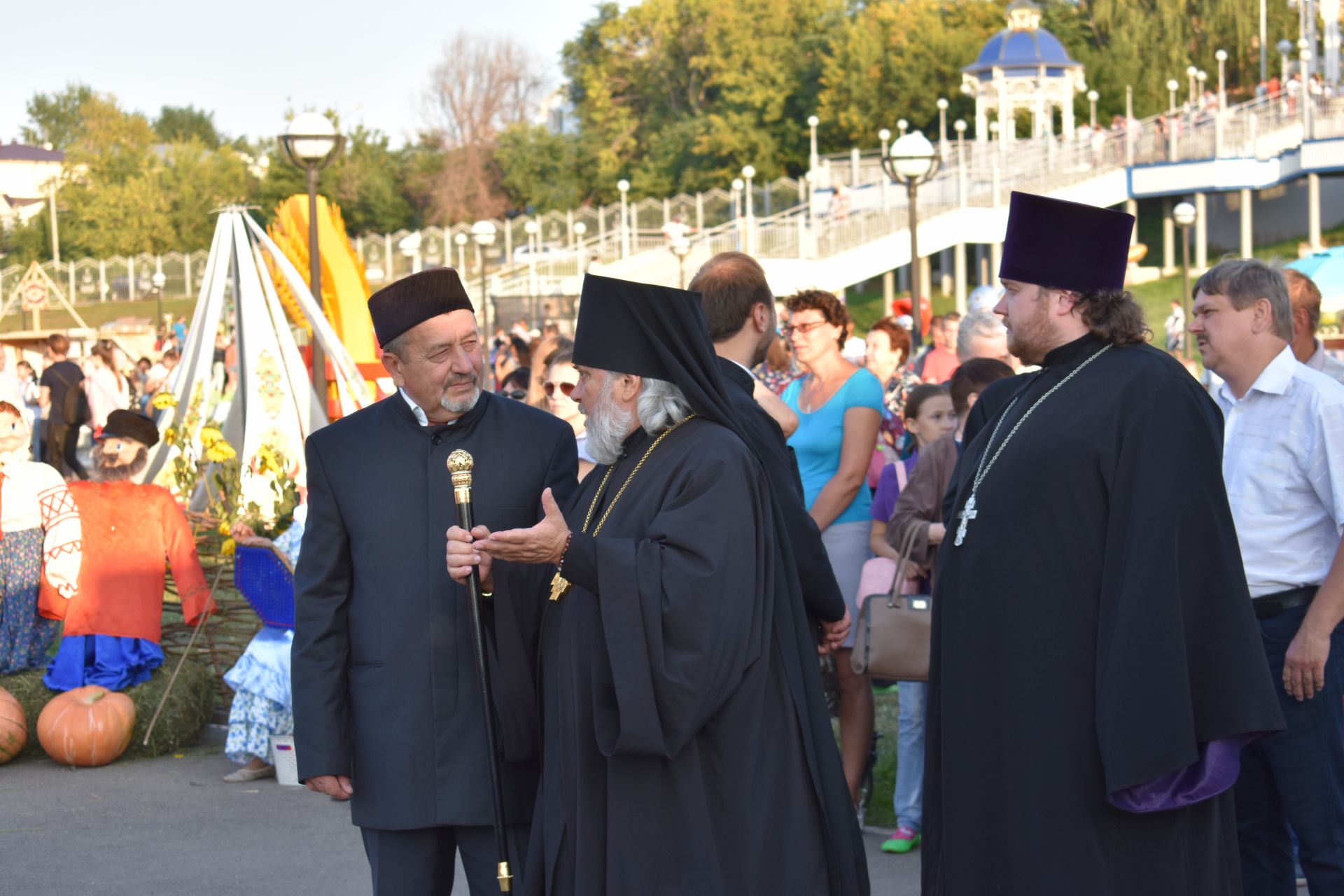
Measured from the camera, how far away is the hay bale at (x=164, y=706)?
7969 millimetres

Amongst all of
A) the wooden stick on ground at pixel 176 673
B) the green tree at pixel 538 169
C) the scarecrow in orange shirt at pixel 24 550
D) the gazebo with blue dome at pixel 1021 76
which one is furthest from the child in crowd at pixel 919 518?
the green tree at pixel 538 169

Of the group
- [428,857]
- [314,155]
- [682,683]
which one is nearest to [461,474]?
[682,683]

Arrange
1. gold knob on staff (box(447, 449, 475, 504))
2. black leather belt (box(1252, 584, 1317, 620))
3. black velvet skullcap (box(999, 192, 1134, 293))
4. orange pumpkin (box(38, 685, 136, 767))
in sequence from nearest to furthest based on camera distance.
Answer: gold knob on staff (box(447, 449, 475, 504)), black velvet skullcap (box(999, 192, 1134, 293)), black leather belt (box(1252, 584, 1317, 620)), orange pumpkin (box(38, 685, 136, 767))

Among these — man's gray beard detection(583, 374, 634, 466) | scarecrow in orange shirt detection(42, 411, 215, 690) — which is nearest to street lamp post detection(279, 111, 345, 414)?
scarecrow in orange shirt detection(42, 411, 215, 690)

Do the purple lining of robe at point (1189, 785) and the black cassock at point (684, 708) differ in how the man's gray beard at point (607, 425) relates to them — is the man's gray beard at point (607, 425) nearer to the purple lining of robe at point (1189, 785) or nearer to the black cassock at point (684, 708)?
the black cassock at point (684, 708)

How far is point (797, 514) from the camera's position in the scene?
4.04 meters

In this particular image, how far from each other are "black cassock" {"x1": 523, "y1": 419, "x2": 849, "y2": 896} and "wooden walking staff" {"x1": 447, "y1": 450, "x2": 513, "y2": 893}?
18cm

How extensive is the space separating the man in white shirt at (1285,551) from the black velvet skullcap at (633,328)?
72.0 inches

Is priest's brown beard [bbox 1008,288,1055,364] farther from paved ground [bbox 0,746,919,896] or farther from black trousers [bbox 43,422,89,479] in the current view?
black trousers [bbox 43,422,89,479]

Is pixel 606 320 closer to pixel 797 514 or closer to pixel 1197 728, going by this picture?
pixel 797 514

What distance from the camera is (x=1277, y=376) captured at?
4.57 m

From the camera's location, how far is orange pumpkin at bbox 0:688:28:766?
779cm

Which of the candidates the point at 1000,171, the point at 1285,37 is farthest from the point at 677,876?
the point at 1285,37

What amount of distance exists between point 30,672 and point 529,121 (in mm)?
63817
